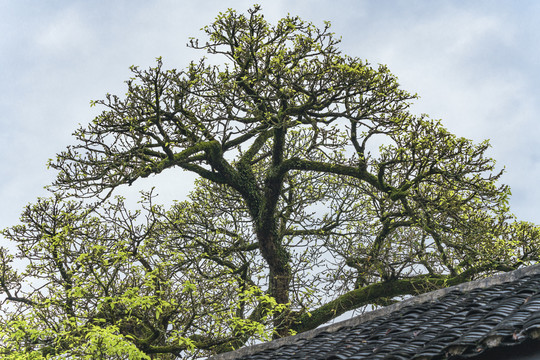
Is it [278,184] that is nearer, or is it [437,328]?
[437,328]

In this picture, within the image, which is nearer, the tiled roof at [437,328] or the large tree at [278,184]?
the tiled roof at [437,328]

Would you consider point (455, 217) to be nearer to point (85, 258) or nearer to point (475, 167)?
point (475, 167)

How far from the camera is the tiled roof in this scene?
15.2 ft

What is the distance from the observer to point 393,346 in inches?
215

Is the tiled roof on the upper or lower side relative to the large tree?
lower

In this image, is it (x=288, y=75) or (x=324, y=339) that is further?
(x=288, y=75)

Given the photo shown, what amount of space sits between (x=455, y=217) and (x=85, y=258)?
891 cm

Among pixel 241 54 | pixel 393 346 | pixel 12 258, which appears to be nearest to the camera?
pixel 393 346

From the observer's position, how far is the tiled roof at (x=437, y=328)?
15.2 feet

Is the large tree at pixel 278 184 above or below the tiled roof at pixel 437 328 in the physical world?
above

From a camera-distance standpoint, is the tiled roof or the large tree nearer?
the tiled roof

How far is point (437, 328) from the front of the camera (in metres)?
5.63

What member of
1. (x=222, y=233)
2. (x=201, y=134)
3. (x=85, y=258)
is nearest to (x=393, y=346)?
(x=85, y=258)

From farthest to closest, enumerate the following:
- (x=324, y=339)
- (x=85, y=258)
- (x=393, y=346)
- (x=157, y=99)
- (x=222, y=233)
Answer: (x=222, y=233)
(x=157, y=99)
(x=85, y=258)
(x=324, y=339)
(x=393, y=346)
